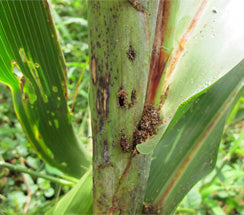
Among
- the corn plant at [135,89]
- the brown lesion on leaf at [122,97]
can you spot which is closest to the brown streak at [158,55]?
the corn plant at [135,89]

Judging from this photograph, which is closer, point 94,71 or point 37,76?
point 94,71

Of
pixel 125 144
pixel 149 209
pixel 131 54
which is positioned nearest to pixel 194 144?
pixel 149 209

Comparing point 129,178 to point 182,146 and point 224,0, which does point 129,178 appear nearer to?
point 182,146

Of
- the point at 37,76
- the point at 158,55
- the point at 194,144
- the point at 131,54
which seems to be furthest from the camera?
the point at 194,144

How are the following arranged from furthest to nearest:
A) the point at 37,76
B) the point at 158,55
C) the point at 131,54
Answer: the point at 37,76
the point at 158,55
the point at 131,54

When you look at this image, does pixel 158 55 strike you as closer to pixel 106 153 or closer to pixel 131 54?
pixel 131 54

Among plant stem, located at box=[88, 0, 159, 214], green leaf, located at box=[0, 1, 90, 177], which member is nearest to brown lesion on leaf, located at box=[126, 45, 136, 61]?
plant stem, located at box=[88, 0, 159, 214]

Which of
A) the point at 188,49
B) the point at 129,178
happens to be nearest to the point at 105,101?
the point at 129,178
